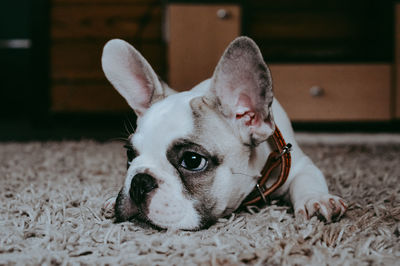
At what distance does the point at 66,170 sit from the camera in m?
1.37

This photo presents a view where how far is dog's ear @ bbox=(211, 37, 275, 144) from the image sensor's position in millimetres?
748

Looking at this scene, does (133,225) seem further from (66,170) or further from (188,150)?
(66,170)

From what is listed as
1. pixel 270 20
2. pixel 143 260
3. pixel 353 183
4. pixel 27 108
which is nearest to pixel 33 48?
pixel 27 108

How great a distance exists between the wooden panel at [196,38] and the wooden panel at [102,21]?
520mm

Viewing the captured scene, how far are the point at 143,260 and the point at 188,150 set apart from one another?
21 cm

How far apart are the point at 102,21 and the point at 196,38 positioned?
80 cm

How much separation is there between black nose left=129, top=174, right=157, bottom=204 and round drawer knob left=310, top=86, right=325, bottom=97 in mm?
1607

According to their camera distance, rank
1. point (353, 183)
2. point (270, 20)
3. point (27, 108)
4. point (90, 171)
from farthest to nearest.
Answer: point (27, 108) → point (270, 20) → point (90, 171) → point (353, 183)

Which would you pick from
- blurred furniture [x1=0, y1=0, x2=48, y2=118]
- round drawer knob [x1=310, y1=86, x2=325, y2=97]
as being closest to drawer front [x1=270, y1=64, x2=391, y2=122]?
round drawer knob [x1=310, y1=86, x2=325, y2=97]

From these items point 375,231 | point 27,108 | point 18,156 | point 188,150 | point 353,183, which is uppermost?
point 188,150

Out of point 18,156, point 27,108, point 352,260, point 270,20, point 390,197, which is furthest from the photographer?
point 27,108

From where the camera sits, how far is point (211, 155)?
735 millimetres

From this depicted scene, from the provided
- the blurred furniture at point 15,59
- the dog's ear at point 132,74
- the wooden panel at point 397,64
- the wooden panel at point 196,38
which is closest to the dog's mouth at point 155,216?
the dog's ear at point 132,74

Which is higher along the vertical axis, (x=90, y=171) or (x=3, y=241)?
(x=3, y=241)
